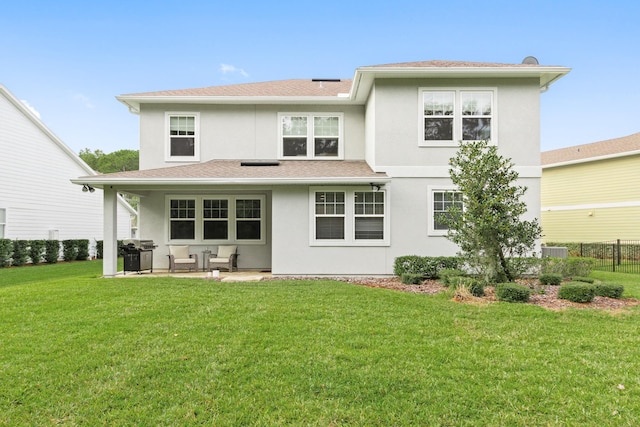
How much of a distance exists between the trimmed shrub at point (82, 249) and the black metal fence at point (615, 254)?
2338 cm

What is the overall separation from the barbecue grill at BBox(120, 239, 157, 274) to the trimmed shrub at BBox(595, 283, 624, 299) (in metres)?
11.9

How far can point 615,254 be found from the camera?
1656cm

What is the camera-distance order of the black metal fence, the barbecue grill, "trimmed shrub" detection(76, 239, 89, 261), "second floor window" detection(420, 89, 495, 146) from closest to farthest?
"second floor window" detection(420, 89, 495, 146)
the barbecue grill
the black metal fence
"trimmed shrub" detection(76, 239, 89, 261)

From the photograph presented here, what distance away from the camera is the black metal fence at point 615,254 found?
1448 centimetres

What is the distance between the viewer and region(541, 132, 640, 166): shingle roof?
58.4 ft

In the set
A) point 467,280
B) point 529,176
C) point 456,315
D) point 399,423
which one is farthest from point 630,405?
point 529,176

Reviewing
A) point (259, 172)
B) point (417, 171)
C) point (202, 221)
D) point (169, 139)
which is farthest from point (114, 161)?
point (417, 171)

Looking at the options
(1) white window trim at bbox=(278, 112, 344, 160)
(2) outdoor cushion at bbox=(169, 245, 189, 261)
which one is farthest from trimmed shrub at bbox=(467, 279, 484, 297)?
(2) outdoor cushion at bbox=(169, 245, 189, 261)

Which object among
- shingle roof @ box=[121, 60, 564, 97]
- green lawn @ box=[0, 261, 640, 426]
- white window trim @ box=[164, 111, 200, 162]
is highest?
shingle roof @ box=[121, 60, 564, 97]

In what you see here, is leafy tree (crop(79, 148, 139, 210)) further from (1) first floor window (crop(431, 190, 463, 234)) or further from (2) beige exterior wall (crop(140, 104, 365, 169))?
(1) first floor window (crop(431, 190, 463, 234))

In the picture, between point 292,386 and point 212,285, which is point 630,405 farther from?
point 212,285

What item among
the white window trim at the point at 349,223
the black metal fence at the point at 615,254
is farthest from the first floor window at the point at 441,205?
the black metal fence at the point at 615,254

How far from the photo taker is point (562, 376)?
4.05m

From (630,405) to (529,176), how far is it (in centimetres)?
852
